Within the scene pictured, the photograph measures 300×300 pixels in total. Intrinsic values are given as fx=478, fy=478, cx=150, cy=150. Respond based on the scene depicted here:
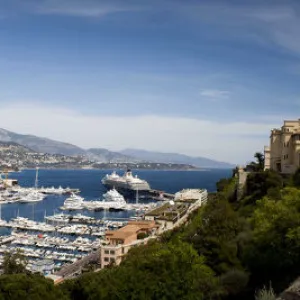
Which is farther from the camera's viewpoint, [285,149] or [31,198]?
[31,198]

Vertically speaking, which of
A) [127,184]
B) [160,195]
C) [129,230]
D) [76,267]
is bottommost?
[76,267]

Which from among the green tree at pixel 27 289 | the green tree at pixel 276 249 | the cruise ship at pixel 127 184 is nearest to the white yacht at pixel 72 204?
the cruise ship at pixel 127 184

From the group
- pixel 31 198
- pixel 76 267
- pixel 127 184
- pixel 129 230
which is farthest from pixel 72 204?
pixel 76 267

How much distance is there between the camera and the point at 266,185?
17.1m

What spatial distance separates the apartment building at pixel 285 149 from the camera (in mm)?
17859

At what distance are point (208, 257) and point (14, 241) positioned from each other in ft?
66.0

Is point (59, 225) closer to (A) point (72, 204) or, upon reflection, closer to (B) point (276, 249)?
(A) point (72, 204)

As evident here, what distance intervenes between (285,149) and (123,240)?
340 inches

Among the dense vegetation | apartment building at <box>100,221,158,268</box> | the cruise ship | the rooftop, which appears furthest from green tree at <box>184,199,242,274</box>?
the cruise ship

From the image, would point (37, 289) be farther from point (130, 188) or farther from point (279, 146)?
point (130, 188)

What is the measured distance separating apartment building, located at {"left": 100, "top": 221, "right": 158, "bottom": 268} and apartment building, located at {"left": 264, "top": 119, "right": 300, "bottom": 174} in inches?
286

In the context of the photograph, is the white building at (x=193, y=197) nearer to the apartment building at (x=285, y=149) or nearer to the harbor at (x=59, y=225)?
the harbor at (x=59, y=225)

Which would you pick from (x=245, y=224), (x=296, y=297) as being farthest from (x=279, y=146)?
(x=296, y=297)

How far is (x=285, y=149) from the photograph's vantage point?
18.5 m
